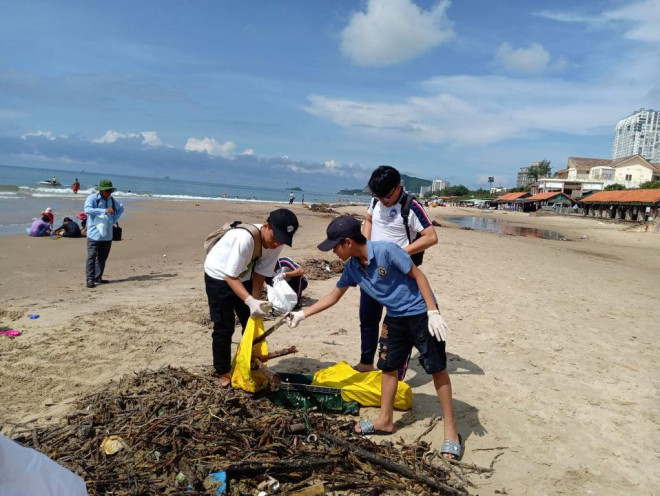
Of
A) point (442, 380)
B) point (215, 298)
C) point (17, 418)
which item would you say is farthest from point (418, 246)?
point (17, 418)

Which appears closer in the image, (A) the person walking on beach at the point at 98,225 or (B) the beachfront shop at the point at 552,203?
(A) the person walking on beach at the point at 98,225

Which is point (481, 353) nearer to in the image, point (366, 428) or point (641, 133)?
point (366, 428)

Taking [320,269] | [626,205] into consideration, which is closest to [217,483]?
[320,269]

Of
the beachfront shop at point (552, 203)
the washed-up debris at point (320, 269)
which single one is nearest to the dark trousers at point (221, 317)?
the washed-up debris at point (320, 269)

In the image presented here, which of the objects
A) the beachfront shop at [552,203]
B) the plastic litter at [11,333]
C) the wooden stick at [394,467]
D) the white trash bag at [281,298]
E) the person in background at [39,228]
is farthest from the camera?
the beachfront shop at [552,203]

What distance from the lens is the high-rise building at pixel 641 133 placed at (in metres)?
145

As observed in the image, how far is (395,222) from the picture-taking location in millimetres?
4199

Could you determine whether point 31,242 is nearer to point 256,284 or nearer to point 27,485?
point 256,284

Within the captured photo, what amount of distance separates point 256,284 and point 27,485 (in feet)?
9.51

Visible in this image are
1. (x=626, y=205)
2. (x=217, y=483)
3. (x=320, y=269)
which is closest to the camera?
(x=217, y=483)

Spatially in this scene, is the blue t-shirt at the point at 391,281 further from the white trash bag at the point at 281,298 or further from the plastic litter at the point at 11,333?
the plastic litter at the point at 11,333

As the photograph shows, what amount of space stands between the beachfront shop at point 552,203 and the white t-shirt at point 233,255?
198ft

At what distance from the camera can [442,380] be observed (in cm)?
336

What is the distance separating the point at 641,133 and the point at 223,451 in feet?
605
